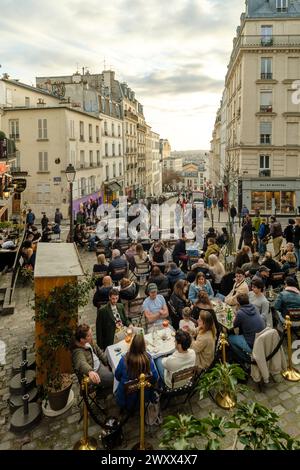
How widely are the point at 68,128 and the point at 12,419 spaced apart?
982 inches

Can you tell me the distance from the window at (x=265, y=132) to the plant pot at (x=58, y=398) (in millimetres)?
29394

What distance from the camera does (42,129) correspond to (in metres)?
27.0

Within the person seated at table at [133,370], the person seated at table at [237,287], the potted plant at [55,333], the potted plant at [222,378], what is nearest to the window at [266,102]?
the person seated at table at [237,287]

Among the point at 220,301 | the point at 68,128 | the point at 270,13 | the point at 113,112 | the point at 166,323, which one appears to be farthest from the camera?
the point at 113,112

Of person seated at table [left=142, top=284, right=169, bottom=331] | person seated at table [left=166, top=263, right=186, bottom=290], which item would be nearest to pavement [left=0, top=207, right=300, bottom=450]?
person seated at table [left=142, top=284, right=169, bottom=331]

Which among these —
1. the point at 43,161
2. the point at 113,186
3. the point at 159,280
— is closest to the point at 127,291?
the point at 159,280

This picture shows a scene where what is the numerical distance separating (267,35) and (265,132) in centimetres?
770

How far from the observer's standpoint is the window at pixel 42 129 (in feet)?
88.0

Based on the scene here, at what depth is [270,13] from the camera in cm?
2925

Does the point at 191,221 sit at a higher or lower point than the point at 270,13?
lower

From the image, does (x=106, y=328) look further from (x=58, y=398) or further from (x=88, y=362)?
(x=58, y=398)

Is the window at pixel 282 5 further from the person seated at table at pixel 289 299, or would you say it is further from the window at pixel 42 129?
the person seated at table at pixel 289 299
